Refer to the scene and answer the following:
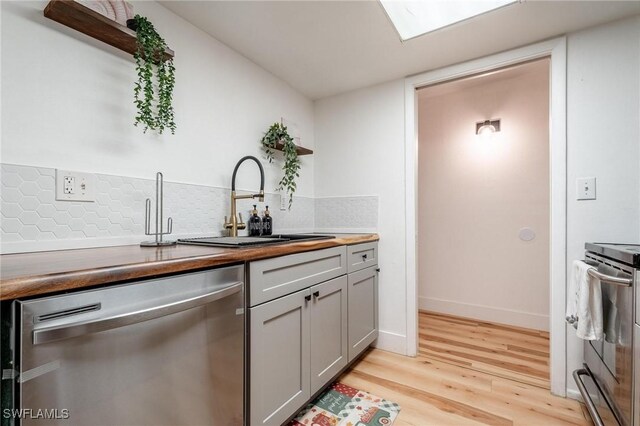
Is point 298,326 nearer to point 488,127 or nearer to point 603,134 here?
point 603,134

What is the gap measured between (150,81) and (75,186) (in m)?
0.55

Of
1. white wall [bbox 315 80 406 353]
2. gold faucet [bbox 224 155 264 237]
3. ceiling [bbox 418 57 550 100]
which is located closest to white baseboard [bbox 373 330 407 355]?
white wall [bbox 315 80 406 353]

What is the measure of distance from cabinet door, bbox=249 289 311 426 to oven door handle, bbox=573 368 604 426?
1.33 m

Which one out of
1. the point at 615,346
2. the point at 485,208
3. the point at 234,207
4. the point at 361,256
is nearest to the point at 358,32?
the point at 234,207

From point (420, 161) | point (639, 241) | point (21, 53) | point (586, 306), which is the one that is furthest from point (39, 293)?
point (420, 161)

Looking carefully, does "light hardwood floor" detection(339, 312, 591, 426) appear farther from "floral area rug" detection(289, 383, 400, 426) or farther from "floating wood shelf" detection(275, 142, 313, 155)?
"floating wood shelf" detection(275, 142, 313, 155)

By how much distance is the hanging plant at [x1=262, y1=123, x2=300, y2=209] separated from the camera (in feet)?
6.87

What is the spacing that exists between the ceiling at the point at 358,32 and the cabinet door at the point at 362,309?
1.48 m

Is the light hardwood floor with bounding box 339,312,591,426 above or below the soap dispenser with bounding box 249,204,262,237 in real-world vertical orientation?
below

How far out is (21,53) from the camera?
1060 mm

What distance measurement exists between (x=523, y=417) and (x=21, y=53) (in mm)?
2747

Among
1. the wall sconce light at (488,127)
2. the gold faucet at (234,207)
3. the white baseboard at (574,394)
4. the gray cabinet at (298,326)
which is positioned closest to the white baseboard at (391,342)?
the gray cabinet at (298,326)

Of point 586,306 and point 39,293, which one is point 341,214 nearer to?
point 586,306

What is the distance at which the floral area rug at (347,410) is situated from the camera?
1442 mm
